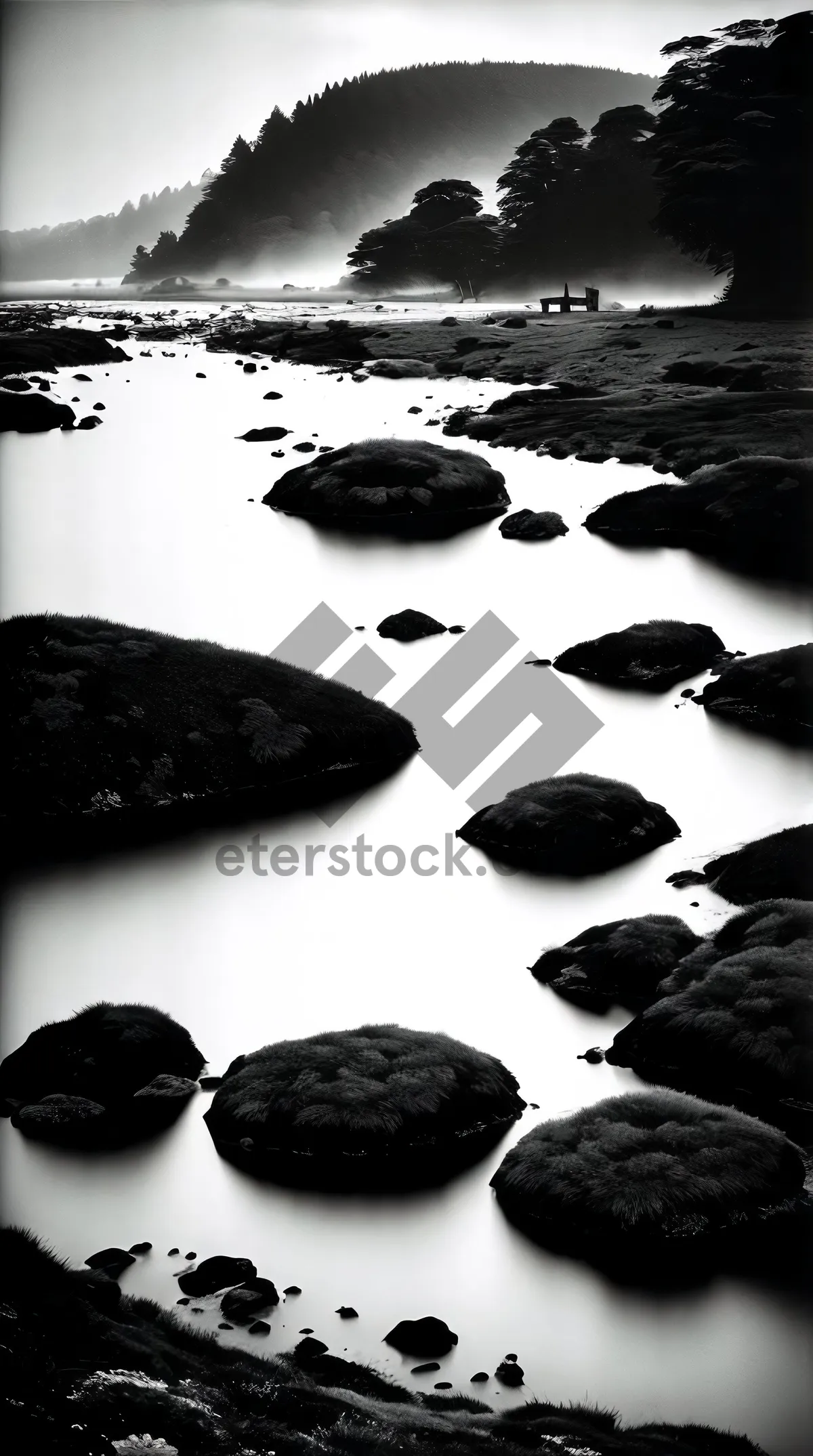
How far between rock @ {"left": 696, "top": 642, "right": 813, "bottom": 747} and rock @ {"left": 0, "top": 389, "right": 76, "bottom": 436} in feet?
15.0

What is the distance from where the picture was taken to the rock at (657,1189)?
16.4ft

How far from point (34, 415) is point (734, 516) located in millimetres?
4703

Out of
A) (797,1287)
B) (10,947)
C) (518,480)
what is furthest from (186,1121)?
(518,480)

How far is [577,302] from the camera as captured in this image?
9.00 meters

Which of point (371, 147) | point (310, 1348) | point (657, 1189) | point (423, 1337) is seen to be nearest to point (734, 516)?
point (371, 147)

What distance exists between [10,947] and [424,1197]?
2812mm

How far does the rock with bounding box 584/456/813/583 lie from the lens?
26.9 ft

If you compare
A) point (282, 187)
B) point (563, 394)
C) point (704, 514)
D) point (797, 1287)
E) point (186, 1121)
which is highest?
point (282, 187)

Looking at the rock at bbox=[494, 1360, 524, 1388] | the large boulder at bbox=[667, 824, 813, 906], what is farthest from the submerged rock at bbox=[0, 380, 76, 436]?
the rock at bbox=[494, 1360, 524, 1388]

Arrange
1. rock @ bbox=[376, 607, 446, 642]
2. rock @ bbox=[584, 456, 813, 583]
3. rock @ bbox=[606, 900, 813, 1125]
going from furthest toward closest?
rock @ bbox=[376, 607, 446, 642]
rock @ bbox=[584, 456, 813, 583]
rock @ bbox=[606, 900, 813, 1125]

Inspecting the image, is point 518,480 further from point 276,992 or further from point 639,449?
point 276,992

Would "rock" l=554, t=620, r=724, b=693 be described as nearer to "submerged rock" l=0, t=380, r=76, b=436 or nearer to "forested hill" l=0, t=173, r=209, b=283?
"submerged rock" l=0, t=380, r=76, b=436

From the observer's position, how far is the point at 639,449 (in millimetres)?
9000

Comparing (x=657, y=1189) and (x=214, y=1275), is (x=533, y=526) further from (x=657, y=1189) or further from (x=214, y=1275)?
(x=214, y=1275)
